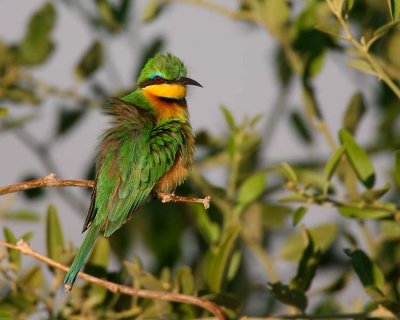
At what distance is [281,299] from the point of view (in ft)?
8.67

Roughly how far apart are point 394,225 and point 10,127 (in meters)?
1.16

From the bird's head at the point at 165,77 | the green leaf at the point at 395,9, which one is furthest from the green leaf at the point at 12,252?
the green leaf at the point at 395,9

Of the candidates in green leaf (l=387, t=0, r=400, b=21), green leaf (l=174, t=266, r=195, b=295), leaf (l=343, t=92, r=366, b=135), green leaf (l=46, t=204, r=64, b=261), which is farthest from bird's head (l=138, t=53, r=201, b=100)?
green leaf (l=387, t=0, r=400, b=21)

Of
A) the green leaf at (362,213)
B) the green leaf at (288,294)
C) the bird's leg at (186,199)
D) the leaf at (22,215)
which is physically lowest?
the green leaf at (288,294)

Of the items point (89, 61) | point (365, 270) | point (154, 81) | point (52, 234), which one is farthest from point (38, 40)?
point (365, 270)

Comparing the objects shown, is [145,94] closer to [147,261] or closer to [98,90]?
[98,90]

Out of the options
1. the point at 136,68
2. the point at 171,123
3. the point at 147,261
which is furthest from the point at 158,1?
the point at 147,261

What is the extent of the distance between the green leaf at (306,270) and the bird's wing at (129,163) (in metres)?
0.45

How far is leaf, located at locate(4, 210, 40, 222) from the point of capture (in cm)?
347

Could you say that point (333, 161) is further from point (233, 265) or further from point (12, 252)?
point (12, 252)

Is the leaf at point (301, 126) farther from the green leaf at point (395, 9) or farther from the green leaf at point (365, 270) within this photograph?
the green leaf at point (395, 9)

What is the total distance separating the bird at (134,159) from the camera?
2797 millimetres

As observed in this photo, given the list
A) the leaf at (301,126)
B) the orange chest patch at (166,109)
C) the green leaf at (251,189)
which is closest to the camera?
the green leaf at (251,189)

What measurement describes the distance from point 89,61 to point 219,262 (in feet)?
3.48
